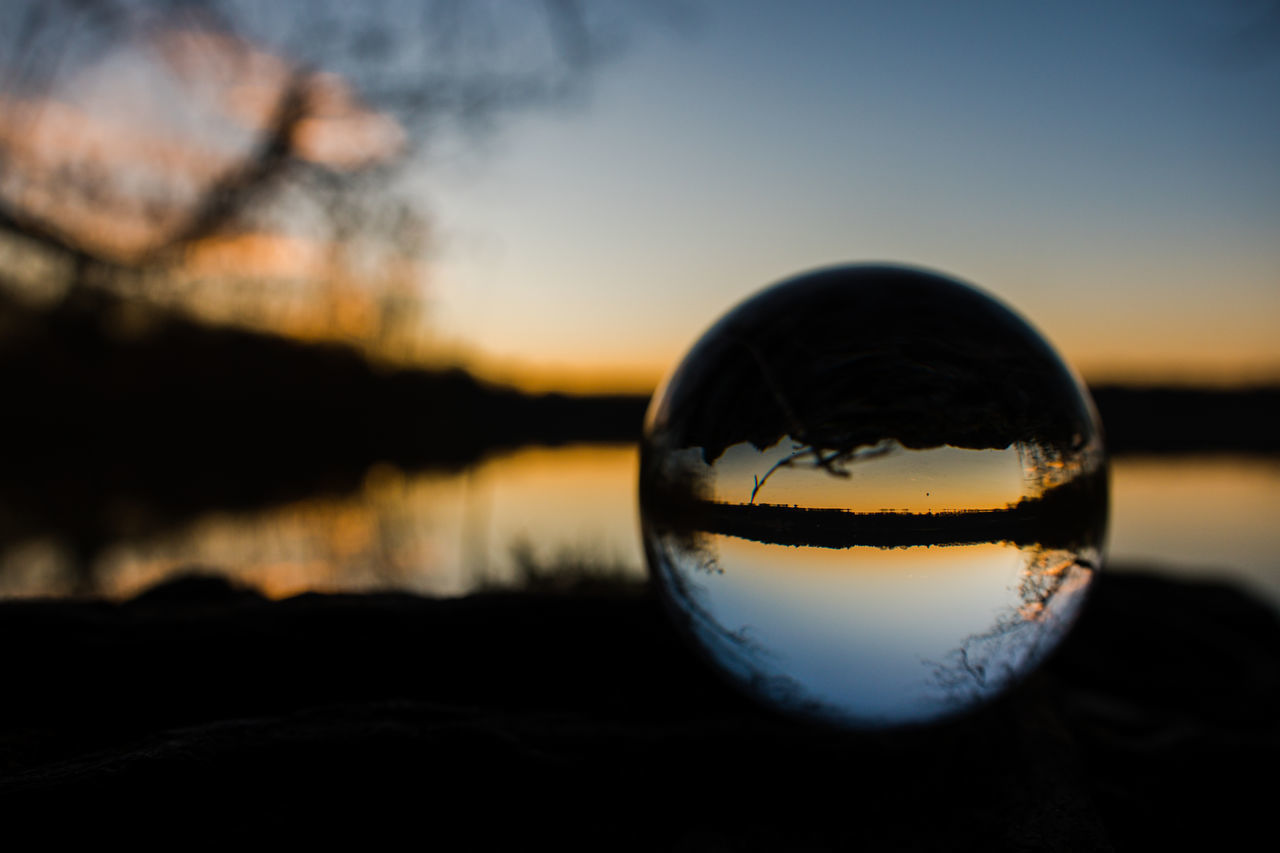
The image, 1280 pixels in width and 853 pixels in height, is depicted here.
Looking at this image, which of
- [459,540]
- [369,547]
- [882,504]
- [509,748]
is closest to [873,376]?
[882,504]

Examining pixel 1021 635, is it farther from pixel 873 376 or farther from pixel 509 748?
pixel 509 748

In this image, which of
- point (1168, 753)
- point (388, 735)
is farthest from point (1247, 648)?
point (388, 735)

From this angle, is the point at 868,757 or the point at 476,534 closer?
the point at 868,757

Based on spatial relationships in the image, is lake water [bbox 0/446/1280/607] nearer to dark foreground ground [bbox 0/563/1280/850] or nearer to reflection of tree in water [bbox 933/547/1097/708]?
dark foreground ground [bbox 0/563/1280/850]

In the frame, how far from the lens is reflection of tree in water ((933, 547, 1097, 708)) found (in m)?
1.86

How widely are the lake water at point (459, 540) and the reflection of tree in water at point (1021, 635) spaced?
201cm

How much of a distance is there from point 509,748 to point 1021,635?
1.31 meters

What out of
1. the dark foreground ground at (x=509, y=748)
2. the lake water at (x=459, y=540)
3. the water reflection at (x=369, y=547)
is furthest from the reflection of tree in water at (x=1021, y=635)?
the water reflection at (x=369, y=547)

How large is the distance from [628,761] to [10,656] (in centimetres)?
188

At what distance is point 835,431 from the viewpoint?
1829 mm

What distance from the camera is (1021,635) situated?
1922mm

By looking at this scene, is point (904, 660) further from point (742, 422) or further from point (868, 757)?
point (742, 422)

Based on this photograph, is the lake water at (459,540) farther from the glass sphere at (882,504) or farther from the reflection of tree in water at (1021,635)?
the reflection of tree in water at (1021,635)

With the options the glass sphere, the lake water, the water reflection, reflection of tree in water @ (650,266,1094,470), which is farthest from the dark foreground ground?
the water reflection
